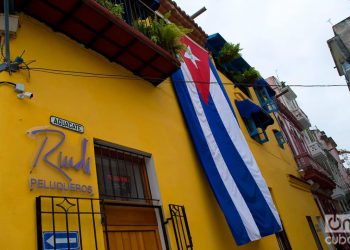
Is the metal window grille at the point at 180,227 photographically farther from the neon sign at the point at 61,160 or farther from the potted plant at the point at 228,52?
the potted plant at the point at 228,52

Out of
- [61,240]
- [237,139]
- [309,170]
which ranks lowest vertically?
[61,240]

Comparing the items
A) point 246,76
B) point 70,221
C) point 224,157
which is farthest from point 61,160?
point 246,76

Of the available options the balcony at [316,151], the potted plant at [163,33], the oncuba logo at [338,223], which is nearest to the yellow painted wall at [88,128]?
the potted plant at [163,33]

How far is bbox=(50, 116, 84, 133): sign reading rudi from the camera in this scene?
3995 mm

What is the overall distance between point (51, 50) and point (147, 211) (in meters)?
2.63

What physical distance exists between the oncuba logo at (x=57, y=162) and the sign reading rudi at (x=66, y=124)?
0.35ft

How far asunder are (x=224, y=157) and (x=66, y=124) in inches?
142

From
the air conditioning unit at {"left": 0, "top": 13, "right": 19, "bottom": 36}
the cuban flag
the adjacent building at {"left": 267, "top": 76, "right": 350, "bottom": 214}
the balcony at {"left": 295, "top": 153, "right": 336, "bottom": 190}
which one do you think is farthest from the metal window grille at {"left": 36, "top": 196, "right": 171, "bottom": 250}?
the balcony at {"left": 295, "top": 153, "right": 336, "bottom": 190}

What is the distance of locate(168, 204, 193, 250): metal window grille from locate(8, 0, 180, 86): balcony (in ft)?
8.02

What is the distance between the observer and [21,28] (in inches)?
169

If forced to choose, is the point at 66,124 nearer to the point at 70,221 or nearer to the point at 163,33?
the point at 70,221

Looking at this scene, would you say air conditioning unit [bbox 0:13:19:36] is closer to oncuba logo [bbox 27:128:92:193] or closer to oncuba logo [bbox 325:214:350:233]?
oncuba logo [bbox 27:128:92:193]

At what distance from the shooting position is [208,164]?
6.38 metres

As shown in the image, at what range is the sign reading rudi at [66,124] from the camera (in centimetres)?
399
